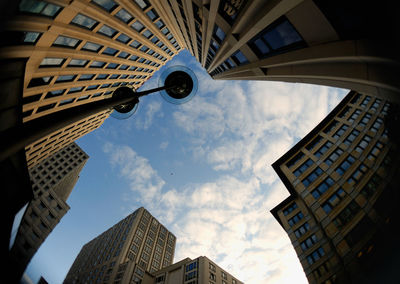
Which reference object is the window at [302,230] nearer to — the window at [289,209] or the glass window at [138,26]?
the window at [289,209]

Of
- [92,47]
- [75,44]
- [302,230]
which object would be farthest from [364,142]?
[92,47]

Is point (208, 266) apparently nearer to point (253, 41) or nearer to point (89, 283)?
point (89, 283)

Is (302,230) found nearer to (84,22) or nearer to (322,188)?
(322,188)

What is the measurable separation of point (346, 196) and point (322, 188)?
22.8 feet

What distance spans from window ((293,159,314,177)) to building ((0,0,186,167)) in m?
31.0

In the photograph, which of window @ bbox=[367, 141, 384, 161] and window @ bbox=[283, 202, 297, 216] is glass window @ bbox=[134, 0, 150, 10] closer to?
window @ bbox=[367, 141, 384, 161]

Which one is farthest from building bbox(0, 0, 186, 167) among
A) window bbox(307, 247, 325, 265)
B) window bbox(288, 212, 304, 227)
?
window bbox(288, 212, 304, 227)

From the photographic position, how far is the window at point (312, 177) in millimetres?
23403

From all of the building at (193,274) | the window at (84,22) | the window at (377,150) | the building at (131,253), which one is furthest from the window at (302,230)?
the building at (131,253)

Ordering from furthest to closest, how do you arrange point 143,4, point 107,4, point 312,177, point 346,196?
point 312,177 < point 143,4 < point 107,4 < point 346,196

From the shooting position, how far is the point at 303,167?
2688cm

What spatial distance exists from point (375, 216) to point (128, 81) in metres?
38.7

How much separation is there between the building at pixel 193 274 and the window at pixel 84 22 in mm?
67722

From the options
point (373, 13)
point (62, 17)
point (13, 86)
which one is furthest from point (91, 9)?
point (373, 13)
